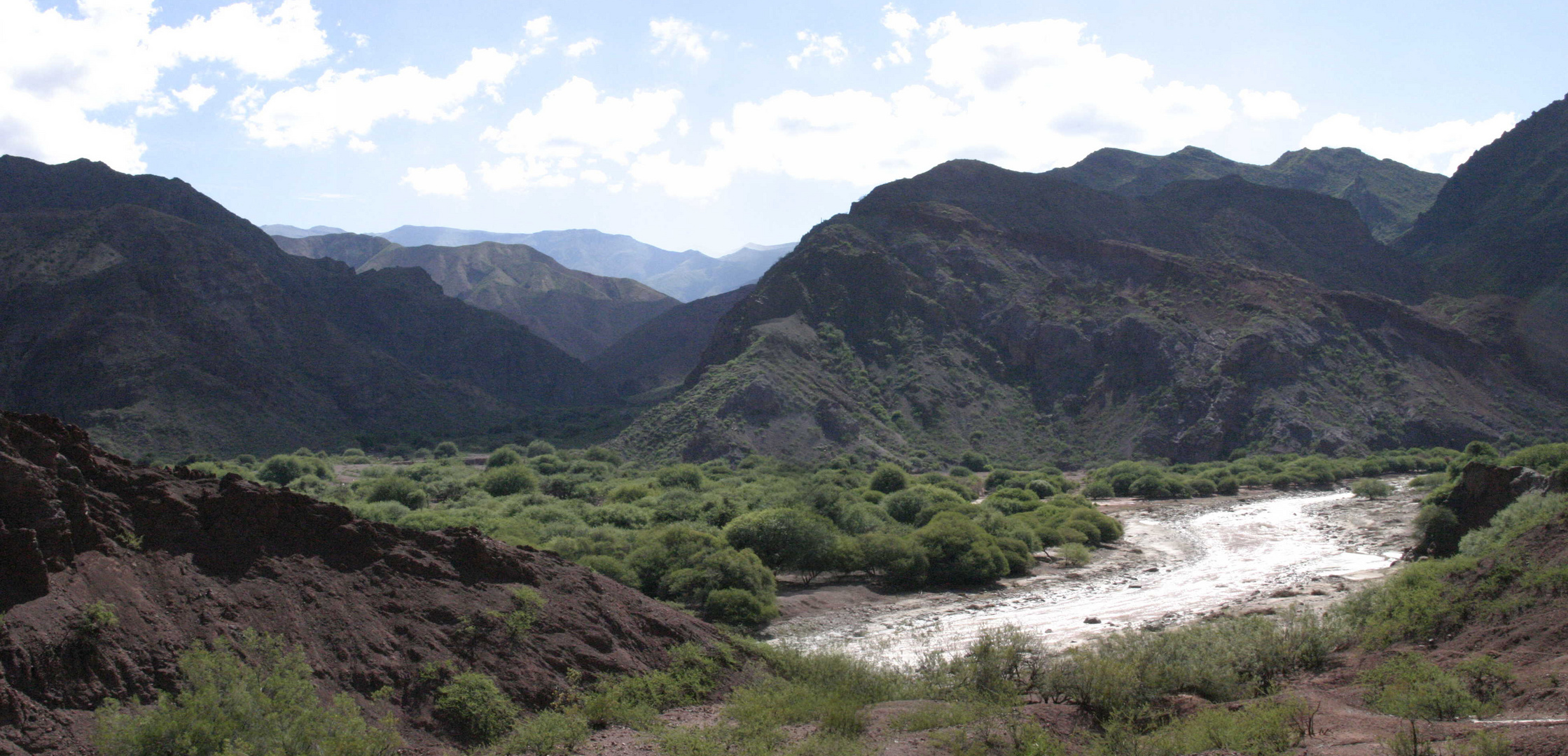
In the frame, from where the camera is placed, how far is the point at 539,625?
20141mm

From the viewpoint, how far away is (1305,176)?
19300cm

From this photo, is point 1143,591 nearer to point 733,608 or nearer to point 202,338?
point 733,608

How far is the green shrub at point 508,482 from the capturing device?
61.6 m

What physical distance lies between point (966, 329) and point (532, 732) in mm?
101673

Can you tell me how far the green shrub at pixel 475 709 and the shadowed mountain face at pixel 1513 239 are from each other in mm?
118512

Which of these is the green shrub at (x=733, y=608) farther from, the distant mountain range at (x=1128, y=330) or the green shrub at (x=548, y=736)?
the distant mountain range at (x=1128, y=330)

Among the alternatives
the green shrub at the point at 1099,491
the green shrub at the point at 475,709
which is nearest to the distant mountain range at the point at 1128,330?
the green shrub at the point at 1099,491

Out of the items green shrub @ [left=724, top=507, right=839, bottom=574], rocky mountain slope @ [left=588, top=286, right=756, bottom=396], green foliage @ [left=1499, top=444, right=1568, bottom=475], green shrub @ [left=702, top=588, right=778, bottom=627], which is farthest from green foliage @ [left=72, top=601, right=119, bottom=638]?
rocky mountain slope @ [left=588, top=286, right=756, bottom=396]

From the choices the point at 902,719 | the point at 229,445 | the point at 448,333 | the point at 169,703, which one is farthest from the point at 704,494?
the point at 448,333

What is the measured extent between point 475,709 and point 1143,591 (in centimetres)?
2952

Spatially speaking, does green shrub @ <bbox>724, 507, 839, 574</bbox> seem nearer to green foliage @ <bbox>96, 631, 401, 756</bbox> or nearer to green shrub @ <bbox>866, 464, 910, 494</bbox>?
green shrub @ <bbox>866, 464, 910, 494</bbox>

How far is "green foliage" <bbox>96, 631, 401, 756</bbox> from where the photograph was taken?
12.6 metres

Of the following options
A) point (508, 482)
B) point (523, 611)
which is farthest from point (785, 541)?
point (508, 482)

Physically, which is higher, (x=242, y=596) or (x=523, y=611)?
(x=242, y=596)
